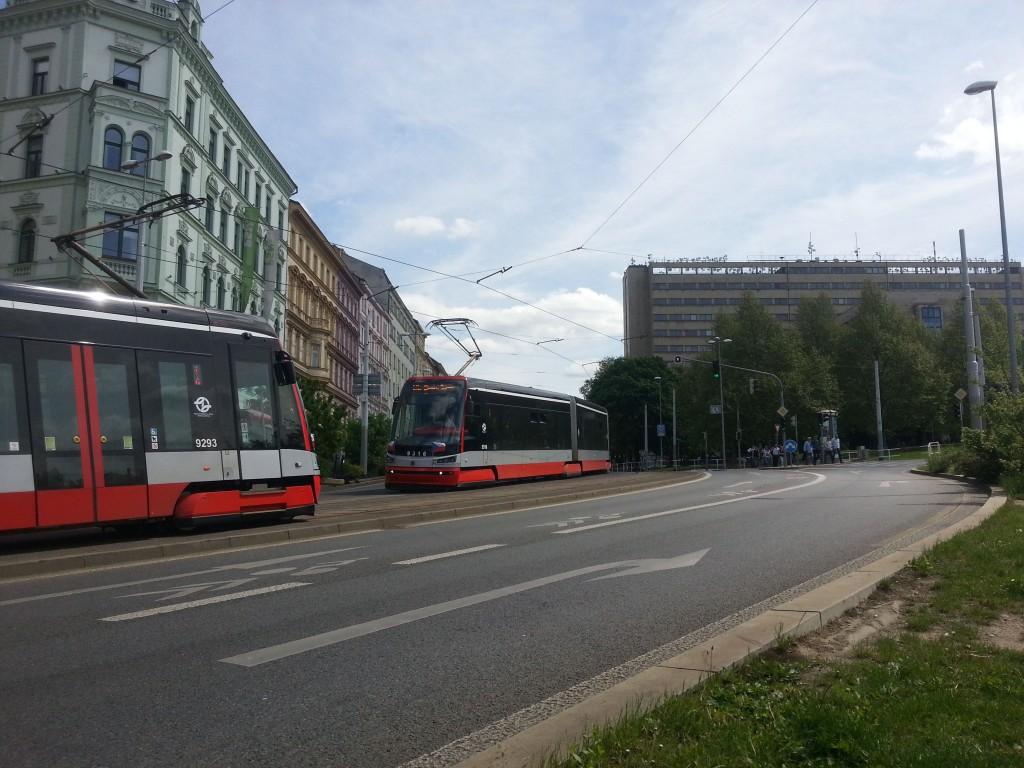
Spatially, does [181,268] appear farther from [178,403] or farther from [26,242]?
[178,403]

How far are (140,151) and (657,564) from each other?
3175 centimetres

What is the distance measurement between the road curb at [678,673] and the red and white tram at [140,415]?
28.6ft

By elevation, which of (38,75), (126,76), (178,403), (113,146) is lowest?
(178,403)

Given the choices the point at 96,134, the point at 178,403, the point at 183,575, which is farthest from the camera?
the point at 96,134

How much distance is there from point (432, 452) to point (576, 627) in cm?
1880

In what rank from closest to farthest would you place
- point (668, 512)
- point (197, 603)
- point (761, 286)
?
1. point (197, 603)
2. point (668, 512)
3. point (761, 286)

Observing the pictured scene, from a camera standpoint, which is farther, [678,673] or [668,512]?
[668,512]

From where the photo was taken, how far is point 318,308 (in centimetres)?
5972

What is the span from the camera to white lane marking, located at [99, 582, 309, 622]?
6.64 metres

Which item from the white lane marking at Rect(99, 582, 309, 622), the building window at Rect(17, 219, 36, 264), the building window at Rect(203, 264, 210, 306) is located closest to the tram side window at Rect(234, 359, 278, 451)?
the white lane marking at Rect(99, 582, 309, 622)

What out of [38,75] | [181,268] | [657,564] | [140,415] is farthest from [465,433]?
[38,75]

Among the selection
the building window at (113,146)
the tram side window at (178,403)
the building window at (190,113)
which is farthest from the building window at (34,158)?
the tram side window at (178,403)

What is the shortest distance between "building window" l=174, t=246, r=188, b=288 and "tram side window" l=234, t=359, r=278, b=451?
78.1 feet

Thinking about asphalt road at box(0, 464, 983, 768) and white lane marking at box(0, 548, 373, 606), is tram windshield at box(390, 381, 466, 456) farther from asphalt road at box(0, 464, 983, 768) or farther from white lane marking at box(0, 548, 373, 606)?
white lane marking at box(0, 548, 373, 606)
